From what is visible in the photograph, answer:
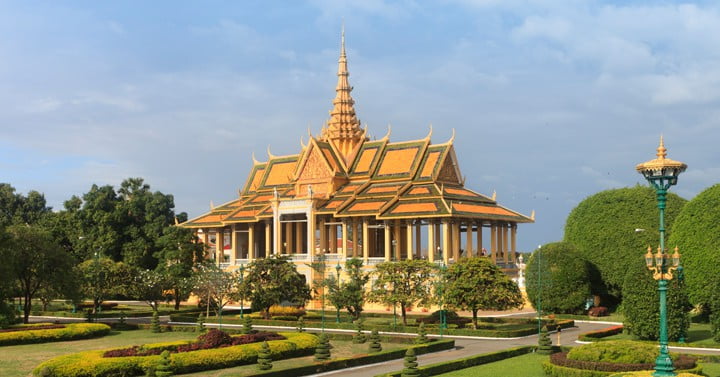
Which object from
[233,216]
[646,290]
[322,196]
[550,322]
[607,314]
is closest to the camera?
[646,290]

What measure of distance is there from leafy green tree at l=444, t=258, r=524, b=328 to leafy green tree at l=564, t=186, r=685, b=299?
40.9 ft

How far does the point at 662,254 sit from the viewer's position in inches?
838

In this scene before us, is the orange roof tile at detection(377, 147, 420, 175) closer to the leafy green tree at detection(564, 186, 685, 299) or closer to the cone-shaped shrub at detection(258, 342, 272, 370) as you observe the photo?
the leafy green tree at detection(564, 186, 685, 299)

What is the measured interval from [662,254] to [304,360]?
15.1 metres

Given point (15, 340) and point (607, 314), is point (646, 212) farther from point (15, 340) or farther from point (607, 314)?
point (15, 340)

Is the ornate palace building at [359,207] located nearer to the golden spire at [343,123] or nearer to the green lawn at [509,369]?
the golden spire at [343,123]

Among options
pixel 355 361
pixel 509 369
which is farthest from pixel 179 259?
pixel 509 369

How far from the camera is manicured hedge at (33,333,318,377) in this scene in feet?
88.2

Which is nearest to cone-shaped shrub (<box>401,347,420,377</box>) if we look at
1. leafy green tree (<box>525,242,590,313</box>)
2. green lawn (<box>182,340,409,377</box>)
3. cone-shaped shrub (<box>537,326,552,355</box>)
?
green lawn (<box>182,340,409,377</box>)

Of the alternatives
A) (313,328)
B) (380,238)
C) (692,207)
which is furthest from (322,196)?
(692,207)

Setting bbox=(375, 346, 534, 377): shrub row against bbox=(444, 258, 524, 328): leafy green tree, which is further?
bbox=(444, 258, 524, 328): leafy green tree

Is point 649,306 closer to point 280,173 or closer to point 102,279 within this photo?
point 102,279

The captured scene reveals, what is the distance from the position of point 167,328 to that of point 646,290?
970 inches

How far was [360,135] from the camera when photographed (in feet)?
232
